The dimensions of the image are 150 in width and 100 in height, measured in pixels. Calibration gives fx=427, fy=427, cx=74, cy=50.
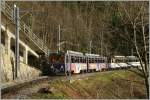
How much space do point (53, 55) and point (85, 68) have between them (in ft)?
20.8

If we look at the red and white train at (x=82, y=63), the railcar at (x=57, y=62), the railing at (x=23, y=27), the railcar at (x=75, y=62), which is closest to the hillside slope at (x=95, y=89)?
the red and white train at (x=82, y=63)

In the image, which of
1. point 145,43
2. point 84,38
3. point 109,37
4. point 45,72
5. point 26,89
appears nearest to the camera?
point 145,43

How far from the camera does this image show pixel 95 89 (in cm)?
3459

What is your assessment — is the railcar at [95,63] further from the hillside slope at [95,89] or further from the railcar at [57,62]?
the railcar at [57,62]

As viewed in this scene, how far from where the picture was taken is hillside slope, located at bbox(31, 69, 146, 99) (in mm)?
25359

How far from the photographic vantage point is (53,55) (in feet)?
138

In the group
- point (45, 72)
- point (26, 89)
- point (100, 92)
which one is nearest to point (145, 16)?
point (26, 89)

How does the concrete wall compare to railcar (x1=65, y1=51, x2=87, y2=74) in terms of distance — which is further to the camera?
railcar (x1=65, y1=51, x2=87, y2=74)

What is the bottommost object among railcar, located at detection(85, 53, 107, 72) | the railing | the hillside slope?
the hillside slope

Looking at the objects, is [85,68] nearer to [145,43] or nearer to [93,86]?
[93,86]

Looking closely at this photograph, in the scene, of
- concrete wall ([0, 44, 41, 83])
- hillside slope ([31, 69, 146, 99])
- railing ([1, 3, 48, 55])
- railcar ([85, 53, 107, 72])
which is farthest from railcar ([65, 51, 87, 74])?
railing ([1, 3, 48, 55])

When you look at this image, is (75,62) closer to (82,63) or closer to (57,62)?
(57,62)

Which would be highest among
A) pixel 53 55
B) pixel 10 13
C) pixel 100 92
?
pixel 10 13

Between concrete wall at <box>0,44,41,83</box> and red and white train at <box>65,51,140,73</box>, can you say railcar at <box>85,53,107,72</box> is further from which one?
concrete wall at <box>0,44,41,83</box>
